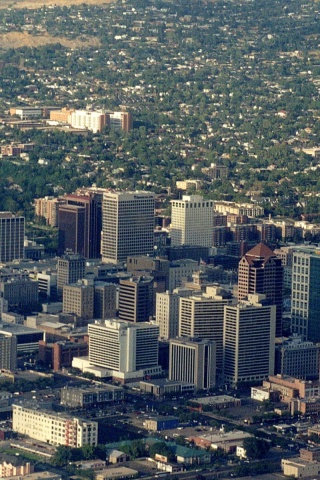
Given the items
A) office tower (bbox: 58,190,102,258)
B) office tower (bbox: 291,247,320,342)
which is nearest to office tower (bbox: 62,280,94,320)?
office tower (bbox: 291,247,320,342)

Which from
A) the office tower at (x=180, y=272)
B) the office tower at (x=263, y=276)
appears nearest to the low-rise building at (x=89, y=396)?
the office tower at (x=263, y=276)

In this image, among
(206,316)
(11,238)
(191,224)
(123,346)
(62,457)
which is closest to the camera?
(62,457)

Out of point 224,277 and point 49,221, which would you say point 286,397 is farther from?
point 49,221

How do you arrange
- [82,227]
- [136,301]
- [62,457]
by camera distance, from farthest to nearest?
[82,227]
[136,301]
[62,457]

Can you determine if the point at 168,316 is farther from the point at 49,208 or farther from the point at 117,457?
the point at 49,208

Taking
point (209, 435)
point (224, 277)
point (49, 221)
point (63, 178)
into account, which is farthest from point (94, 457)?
point (63, 178)

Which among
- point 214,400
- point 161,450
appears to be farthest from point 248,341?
point 161,450

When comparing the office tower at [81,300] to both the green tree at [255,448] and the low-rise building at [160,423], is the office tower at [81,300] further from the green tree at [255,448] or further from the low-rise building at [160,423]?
the green tree at [255,448]

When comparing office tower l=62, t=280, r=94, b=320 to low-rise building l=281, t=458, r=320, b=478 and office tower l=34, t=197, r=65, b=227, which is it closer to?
office tower l=34, t=197, r=65, b=227
